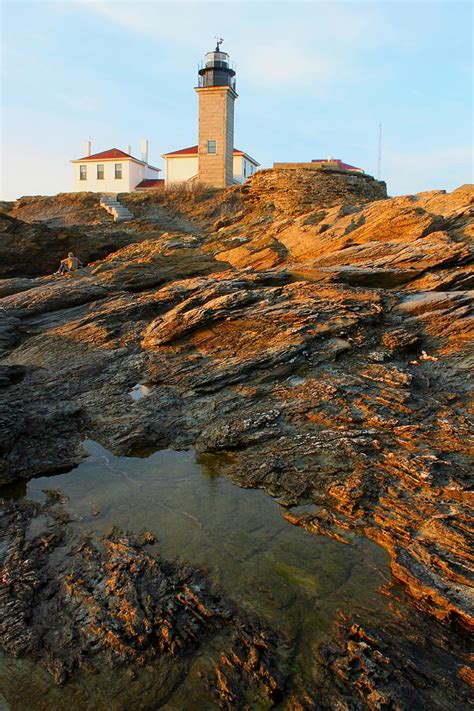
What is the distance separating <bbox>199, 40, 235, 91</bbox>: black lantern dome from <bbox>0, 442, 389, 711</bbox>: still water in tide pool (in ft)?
140

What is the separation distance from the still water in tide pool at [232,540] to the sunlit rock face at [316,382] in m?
0.31

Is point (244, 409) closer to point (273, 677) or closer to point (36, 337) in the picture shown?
point (273, 677)

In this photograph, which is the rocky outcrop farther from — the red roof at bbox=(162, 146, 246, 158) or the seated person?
the red roof at bbox=(162, 146, 246, 158)

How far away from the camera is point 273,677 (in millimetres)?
4680

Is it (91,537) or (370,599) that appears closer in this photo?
(370,599)

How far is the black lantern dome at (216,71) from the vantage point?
4325 centimetres

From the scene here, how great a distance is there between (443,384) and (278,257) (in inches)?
398

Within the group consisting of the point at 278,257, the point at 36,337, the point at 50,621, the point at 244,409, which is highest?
the point at 278,257

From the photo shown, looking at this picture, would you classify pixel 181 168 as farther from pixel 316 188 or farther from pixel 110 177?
pixel 316 188

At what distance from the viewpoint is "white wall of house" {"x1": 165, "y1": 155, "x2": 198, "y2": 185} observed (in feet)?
157

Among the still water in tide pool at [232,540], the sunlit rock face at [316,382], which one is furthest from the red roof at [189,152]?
the still water in tide pool at [232,540]

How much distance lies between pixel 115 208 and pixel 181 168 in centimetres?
1864

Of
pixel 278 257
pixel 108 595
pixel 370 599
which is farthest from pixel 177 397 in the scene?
pixel 278 257

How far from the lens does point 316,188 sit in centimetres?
2797
